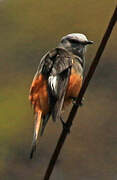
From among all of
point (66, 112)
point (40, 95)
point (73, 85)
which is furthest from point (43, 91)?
point (66, 112)

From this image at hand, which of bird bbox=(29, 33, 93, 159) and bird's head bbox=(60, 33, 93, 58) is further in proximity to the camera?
bird's head bbox=(60, 33, 93, 58)

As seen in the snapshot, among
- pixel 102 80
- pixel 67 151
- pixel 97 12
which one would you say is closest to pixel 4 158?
pixel 67 151

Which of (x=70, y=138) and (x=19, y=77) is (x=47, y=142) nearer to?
(x=70, y=138)

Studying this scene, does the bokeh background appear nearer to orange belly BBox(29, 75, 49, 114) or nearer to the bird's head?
the bird's head

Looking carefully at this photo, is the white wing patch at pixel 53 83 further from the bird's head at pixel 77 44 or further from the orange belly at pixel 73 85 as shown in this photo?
the bird's head at pixel 77 44

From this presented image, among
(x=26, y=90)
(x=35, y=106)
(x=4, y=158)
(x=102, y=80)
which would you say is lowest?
(x=4, y=158)

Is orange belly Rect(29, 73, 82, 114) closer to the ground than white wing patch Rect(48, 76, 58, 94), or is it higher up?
closer to the ground

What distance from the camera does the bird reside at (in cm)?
305

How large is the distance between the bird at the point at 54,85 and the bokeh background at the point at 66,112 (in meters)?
3.53

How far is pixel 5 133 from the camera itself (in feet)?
34.9

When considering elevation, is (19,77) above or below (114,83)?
below

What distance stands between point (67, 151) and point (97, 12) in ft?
10.5

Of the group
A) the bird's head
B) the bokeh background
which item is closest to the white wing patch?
the bird's head

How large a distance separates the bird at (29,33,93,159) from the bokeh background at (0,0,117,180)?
353 centimetres
